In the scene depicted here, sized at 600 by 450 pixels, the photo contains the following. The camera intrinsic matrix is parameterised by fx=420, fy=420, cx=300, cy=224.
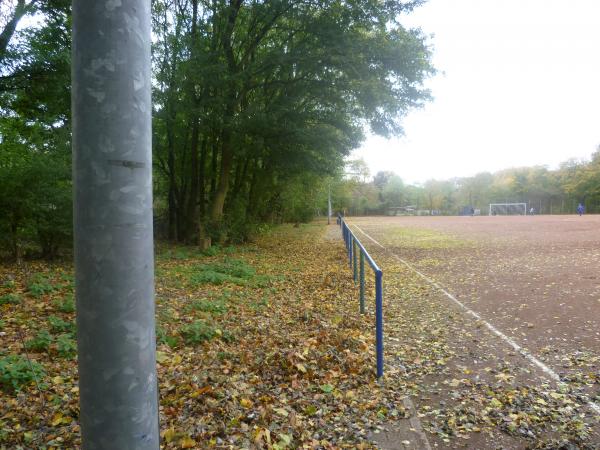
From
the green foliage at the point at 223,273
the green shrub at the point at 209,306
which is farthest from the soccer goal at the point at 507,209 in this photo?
the green shrub at the point at 209,306

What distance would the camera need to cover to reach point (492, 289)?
9.09m

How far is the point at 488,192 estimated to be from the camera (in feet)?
302

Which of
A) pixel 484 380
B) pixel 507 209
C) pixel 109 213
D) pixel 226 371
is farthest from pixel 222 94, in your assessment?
pixel 507 209

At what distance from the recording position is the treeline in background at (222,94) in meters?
9.86

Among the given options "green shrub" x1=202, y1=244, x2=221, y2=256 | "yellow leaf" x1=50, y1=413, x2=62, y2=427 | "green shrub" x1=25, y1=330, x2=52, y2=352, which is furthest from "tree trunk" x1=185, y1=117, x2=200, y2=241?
"yellow leaf" x1=50, y1=413, x2=62, y2=427

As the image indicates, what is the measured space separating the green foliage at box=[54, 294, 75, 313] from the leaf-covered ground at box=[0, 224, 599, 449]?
0.03 metres

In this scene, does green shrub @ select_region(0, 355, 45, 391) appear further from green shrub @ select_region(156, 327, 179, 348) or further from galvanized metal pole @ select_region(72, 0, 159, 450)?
galvanized metal pole @ select_region(72, 0, 159, 450)

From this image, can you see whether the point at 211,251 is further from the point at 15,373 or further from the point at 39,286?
the point at 15,373

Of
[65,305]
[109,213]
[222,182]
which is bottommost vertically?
[65,305]

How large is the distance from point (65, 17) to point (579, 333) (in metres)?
13.0

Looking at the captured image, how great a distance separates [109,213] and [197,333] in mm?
4746

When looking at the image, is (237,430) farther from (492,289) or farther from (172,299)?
(492,289)

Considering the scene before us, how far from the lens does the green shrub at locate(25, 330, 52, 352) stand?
4.84 m

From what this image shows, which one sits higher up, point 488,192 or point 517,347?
point 488,192
